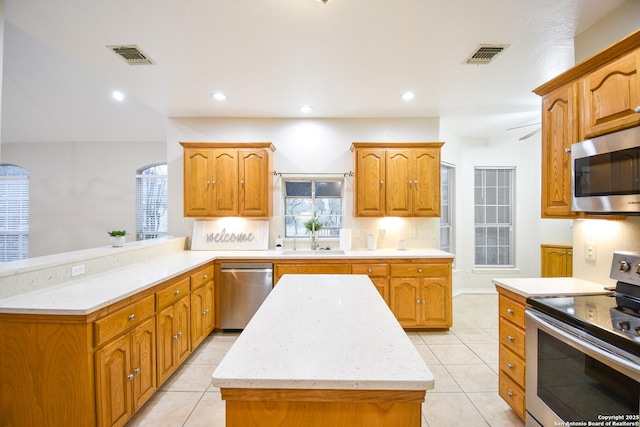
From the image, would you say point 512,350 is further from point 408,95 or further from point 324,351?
point 408,95

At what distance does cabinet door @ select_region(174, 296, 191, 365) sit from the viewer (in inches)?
Result: 98.8

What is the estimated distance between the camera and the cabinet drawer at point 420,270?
3.42 meters

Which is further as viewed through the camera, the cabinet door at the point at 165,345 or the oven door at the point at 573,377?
the cabinet door at the point at 165,345

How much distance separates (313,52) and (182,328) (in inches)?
107

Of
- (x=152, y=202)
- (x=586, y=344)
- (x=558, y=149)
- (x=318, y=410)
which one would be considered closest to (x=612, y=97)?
(x=558, y=149)

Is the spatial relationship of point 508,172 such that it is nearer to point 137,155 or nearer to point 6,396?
point 6,396

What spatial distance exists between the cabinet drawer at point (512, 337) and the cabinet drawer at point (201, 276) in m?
2.69

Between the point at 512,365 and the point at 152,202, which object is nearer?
the point at 512,365

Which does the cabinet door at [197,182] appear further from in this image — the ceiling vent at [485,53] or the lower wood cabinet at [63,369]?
the ceiling vent at [485,53]

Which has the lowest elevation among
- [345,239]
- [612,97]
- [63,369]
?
[63,369]

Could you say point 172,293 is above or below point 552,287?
below

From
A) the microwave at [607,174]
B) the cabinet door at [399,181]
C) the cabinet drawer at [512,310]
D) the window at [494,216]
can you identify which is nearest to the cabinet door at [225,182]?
the cabinet door at [399,181]

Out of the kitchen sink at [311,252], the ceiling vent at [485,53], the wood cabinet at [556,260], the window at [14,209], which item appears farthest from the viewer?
the window at [14,209]

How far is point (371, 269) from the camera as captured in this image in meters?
3.40
